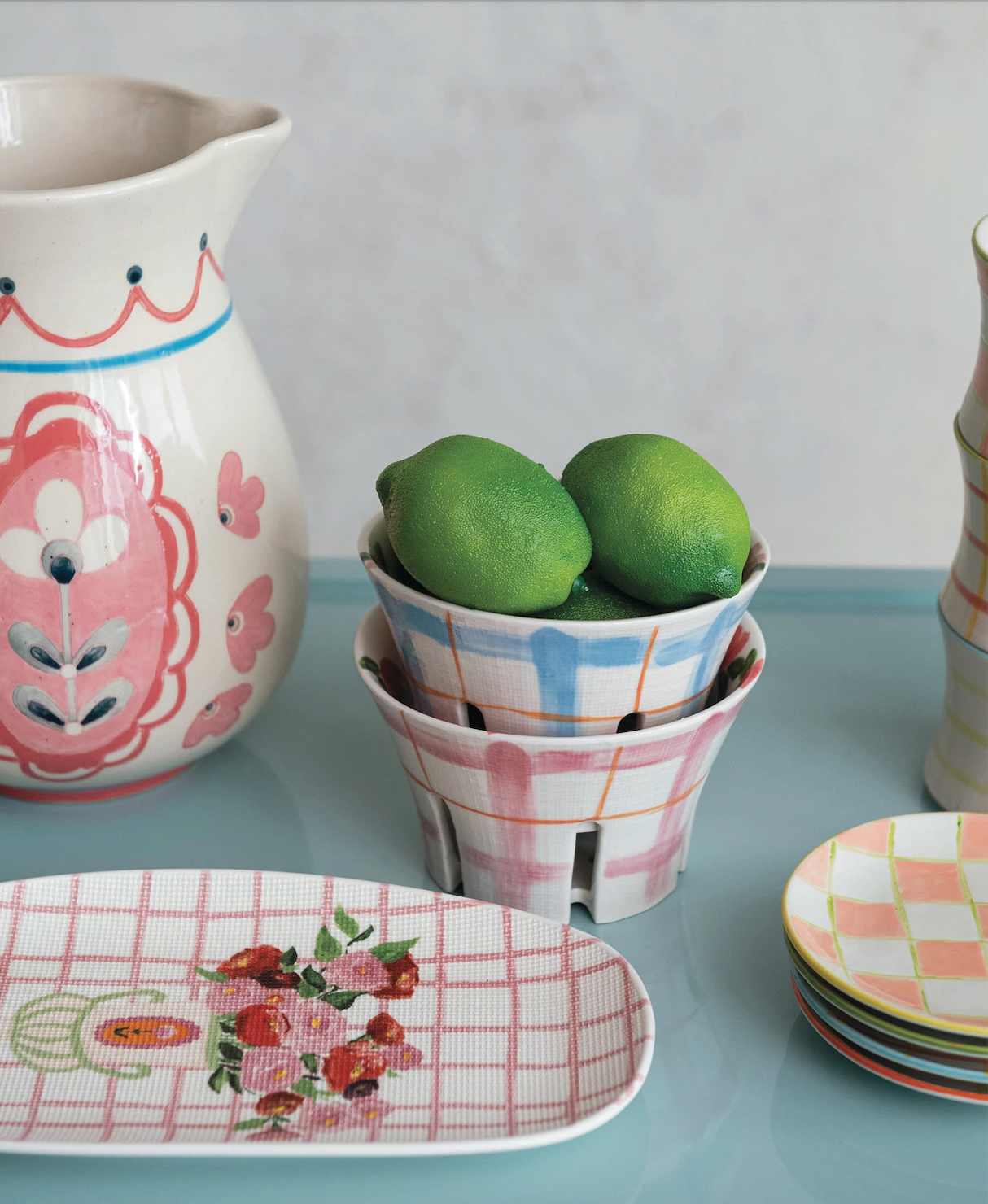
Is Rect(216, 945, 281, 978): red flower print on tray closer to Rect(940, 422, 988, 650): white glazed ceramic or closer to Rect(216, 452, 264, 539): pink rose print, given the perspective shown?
Rect(216, 452, 264, 539): pink rose print

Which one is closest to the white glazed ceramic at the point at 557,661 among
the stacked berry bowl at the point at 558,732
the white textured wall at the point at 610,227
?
the stacked berry bowl at the point at 558,732

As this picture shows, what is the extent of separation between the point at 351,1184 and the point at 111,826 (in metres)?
0.22

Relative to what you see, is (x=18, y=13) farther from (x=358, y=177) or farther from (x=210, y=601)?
(x=210, y=601)

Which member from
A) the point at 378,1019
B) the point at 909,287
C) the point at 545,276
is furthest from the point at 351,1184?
the point at 909,287

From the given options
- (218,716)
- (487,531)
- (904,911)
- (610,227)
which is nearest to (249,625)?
(218,716)

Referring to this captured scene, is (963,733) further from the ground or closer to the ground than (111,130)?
closer to the ground

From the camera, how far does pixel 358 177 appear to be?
0.96m

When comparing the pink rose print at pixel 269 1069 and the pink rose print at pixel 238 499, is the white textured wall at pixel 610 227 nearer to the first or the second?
the pink rose print at pixel 238 499

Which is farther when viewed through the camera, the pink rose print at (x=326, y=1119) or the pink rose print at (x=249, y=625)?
the pink rose print at (x=249, y=625)

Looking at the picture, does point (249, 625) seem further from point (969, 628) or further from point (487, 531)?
point (969, 628)

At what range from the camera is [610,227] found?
0.98m

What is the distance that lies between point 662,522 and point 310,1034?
0.21 metres

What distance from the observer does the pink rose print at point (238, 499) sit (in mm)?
520

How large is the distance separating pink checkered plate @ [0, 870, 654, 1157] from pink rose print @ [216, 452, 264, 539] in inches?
5.3
